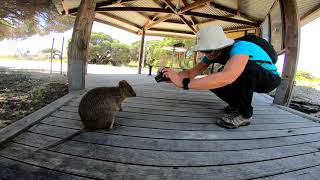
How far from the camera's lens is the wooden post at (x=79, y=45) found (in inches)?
171

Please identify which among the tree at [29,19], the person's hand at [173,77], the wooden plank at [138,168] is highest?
the tree at [29,19]

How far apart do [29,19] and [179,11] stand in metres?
5.59

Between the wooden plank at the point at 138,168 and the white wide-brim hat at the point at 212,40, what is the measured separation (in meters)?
1.14

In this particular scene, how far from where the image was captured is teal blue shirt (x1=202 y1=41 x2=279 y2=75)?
2.77 metres

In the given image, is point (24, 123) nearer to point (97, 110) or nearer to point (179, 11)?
point (97, 110)

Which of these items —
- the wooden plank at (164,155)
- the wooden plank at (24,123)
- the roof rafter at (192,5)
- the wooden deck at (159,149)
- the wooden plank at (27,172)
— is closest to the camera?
the wooden plank at (27,172)

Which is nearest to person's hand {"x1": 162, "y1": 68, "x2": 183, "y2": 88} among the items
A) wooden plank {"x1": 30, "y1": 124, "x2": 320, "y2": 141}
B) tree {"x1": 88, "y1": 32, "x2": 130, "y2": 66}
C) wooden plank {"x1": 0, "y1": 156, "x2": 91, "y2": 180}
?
wooden plank {"x1": 30, "y1": 124, "x2": 320, "y2": 141}

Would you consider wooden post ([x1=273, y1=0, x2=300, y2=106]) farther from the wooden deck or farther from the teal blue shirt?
the teal blue shirt

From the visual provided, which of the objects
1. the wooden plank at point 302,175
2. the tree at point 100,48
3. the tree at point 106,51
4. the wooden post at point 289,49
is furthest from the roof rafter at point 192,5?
the tree at point 106,51

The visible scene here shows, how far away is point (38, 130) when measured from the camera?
2.56 metres

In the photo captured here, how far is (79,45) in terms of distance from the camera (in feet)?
14.3

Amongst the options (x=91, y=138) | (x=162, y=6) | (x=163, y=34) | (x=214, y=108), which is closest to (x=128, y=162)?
(x=91, y=138)

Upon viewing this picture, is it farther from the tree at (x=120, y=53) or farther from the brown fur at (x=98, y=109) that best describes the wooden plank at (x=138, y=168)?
the tree at (x=120, y=53)

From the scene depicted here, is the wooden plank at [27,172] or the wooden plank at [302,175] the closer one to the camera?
the wooden plank at [27,172]
